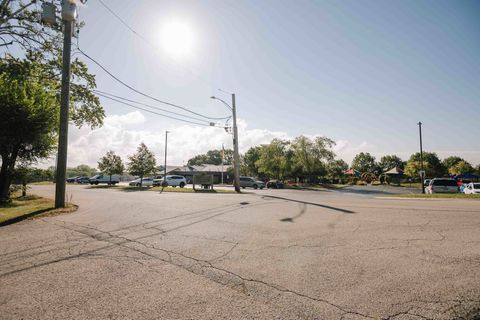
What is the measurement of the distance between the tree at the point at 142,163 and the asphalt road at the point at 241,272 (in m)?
35.0

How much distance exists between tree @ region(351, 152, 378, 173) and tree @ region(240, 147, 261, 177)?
73.8 metres

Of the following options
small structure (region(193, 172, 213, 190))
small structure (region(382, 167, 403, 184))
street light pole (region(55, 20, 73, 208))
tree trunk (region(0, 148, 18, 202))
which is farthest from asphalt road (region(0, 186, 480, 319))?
small structure (region(382, 167, 403, 184))

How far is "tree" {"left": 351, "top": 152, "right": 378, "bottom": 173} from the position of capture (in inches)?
5226

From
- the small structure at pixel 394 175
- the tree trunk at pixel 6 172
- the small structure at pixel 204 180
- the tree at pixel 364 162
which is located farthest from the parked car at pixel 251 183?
the tree at pixel 364 162

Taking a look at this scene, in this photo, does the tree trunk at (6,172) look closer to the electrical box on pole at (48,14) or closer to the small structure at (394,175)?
the electrical box on pole at (48,14)

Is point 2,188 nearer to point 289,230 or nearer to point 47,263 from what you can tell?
point 47,263

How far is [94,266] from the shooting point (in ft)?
14.1

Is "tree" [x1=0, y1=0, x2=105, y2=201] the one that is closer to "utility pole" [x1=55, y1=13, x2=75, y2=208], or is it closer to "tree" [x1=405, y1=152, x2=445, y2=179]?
"utility pole" [x1=55, y1=13, x2=75, y2=208]

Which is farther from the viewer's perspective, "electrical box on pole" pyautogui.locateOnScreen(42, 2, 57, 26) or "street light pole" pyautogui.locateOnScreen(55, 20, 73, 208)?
"electrical box on pole" pyautogui.locateOnScreen(42, 2, 57, 26)

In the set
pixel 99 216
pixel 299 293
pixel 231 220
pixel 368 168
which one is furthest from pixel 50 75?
pixel 368 168

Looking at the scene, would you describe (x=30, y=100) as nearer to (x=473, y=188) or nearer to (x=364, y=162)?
(x=473, y=188)

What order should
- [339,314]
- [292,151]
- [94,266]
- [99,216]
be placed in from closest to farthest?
1. [339,314]
2. [94,266]
3. [99,216]
4. [292,151]

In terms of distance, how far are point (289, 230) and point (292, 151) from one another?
55719 mm

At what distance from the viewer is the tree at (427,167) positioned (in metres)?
65.5
